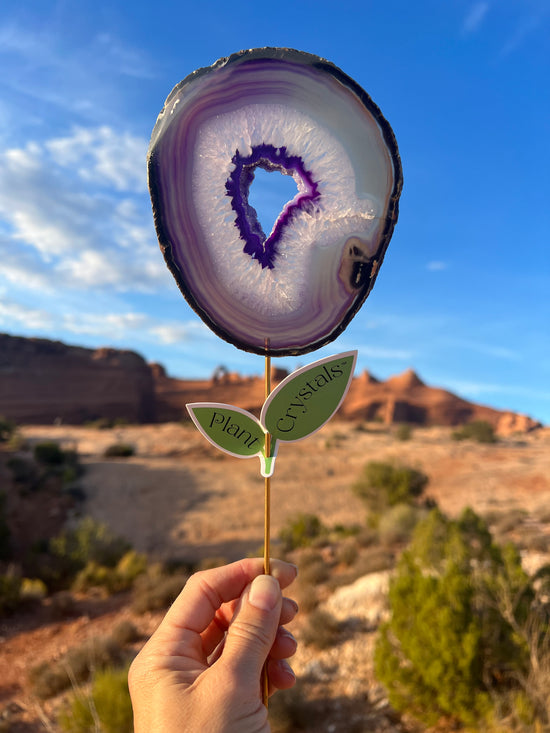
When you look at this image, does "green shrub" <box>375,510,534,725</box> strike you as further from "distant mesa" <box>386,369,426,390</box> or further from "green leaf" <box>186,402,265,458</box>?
"distant mesa" <box>386,369,426,390</box>

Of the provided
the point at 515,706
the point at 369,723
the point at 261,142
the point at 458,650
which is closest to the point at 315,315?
the point at 261,142

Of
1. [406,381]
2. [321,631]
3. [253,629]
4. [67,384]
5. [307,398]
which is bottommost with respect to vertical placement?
[321,631]

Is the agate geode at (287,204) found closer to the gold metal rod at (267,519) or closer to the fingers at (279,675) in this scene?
the gold metal rod at (267,519)

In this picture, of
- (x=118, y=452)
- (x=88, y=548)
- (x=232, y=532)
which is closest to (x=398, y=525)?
(x=232, y=532)

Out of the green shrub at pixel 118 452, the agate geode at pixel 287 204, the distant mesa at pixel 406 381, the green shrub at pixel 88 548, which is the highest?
the distant mesa at pixel 406 381

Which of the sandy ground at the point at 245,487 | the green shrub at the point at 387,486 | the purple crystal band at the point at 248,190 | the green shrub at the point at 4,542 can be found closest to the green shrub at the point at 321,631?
the purple crystal band at the point at 248,190

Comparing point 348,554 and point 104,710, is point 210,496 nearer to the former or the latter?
point 348,554

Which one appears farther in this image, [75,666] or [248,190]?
[75,666]

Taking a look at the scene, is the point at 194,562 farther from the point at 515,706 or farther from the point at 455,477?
the point at 455,477
